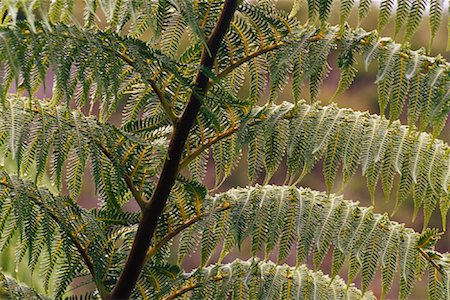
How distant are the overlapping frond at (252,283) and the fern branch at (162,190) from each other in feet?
0.25

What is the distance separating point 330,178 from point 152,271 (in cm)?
26

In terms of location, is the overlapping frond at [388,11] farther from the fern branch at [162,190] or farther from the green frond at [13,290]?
the green frond at [13,290]

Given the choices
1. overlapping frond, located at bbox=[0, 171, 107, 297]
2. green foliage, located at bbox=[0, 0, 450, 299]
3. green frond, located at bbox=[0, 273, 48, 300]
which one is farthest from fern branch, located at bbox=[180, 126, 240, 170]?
green frond, located at bbox=[0, 273, 48, 300]

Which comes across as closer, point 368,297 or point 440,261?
point 440,261

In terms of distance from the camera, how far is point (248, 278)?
0.99m

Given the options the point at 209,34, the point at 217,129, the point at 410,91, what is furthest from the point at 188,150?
the point at 410,91

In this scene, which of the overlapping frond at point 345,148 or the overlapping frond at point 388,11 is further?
the overlapping frond at point 345,148

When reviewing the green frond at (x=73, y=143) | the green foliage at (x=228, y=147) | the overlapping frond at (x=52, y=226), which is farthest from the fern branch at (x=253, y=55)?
the overlapping frond at (x=52, y=226)

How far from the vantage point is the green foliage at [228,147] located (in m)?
0.85

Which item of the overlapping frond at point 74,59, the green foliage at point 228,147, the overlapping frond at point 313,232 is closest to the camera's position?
the overlapping frond at point 74,59

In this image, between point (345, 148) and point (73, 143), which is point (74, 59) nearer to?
point (73, 143)

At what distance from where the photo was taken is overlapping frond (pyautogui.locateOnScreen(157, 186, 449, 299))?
3.15 ft

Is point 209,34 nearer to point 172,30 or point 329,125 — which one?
point 172,30

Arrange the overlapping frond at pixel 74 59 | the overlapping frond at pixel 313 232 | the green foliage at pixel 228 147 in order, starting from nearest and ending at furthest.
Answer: the overlapping frond at pixel 74 59 < the green foliage at pixel 228 147 < the overlapping frond at pixel 313 232
